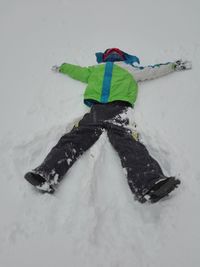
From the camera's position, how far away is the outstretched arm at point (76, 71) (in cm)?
332

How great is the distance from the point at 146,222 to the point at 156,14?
337 centimetres

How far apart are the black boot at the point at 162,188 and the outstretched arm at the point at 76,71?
1.61 m

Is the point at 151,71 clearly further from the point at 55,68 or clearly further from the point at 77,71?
the point at 55,68

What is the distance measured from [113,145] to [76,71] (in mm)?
1206

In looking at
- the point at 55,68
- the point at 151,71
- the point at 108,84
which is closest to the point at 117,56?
the point at 151,71

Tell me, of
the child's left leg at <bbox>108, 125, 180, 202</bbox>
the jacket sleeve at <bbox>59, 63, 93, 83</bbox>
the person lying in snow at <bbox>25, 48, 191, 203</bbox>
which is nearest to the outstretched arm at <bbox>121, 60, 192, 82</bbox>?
the person lying in snow at <bbox>25, 48, 191, 203</bbox>

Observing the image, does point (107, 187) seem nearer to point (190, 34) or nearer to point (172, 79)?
point (172, 79)

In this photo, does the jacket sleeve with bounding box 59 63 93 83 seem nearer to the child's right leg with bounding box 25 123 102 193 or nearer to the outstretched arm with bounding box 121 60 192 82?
the outstretched arm with bounding box 121 60 192 82

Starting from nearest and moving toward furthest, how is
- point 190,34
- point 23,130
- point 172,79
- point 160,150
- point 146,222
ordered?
point 146,222
point 160,150
point 23,130
point 172,79
point 190,34

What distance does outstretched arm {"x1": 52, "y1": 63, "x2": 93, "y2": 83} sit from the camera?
332cm

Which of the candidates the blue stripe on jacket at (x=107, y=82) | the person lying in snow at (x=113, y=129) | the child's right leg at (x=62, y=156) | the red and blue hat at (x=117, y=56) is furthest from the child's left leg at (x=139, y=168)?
the red and blue hat at (x=117, y=56)

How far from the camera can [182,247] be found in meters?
1.88

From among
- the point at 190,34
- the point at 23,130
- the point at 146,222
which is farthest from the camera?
the point at 190,34

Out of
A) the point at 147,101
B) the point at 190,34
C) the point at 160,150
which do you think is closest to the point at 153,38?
the point at 190,34
